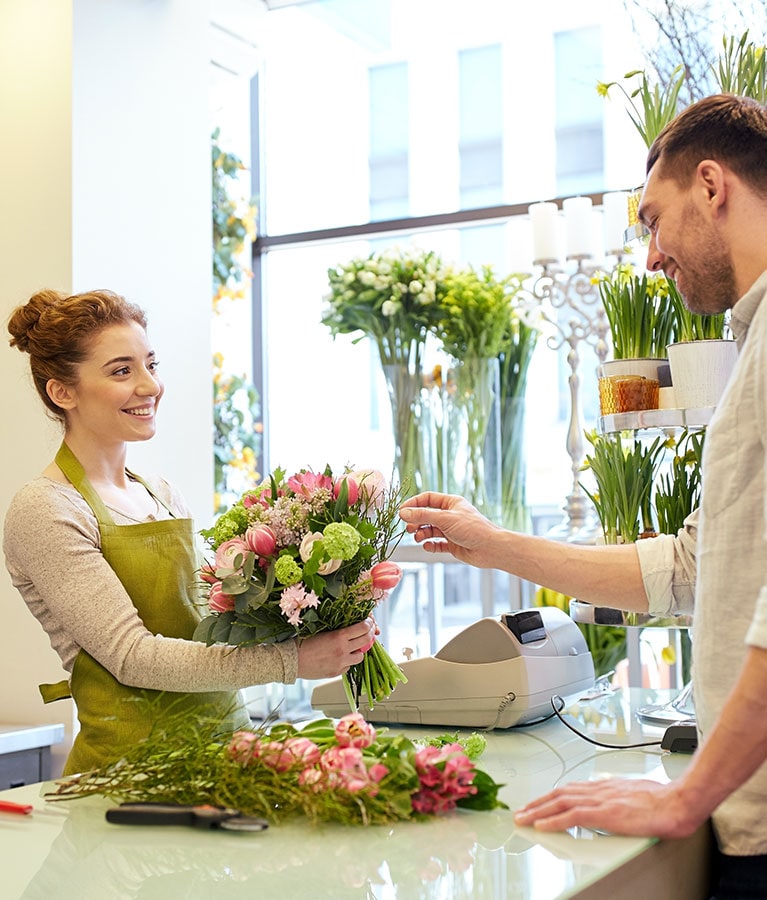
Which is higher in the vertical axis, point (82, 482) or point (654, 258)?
point (654, 258)

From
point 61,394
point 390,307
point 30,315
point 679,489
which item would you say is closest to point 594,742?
point 679,489

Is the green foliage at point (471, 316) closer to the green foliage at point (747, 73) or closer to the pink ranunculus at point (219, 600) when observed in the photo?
the green foliage at point (747, 73)

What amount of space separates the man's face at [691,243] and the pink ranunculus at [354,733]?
2.47 feet

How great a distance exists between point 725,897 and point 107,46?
2666 millimetres

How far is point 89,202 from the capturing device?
3.04 m

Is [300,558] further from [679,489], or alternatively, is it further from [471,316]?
[471,316]

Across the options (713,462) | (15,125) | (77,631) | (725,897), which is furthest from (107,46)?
(725,897)

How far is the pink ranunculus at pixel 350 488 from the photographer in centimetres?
167

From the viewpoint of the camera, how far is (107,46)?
10.2ft

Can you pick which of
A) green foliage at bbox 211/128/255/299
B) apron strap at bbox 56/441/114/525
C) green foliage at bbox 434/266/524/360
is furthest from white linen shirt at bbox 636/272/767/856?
green foliage at bbox 211/128/255/299

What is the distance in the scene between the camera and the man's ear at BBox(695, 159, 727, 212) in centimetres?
152

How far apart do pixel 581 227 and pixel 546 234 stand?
119mm

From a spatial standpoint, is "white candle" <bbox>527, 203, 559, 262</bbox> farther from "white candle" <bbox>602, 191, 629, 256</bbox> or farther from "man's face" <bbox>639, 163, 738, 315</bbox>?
"man's face" <bbox>639, 163, 738, 315</bbox>

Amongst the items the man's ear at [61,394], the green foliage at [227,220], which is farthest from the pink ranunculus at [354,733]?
the green foliage at [227,220]
